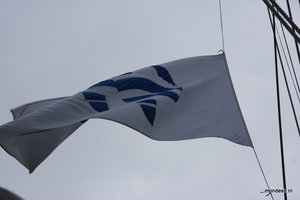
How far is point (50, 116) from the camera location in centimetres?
668

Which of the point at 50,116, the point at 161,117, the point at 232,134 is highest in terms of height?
the point at 50,116

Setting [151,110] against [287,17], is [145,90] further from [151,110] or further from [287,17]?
[287,17]

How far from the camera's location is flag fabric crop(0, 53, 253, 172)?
666 centimetres

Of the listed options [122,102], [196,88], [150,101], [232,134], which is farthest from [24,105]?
[232,134]

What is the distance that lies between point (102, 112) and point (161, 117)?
0.81 m

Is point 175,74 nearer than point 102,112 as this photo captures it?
No

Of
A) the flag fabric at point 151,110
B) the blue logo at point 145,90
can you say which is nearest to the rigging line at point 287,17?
the flag fabric at point 151,110

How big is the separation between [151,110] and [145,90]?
112 centimetres

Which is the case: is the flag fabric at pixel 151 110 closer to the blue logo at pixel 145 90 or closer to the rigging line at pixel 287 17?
the blue logo at pixel 145 90

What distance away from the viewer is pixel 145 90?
327 inches

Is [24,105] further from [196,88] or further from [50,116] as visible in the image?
[196,88]

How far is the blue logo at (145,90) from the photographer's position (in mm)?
7341

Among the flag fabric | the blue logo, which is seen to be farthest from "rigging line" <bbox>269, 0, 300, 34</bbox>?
the blue logo

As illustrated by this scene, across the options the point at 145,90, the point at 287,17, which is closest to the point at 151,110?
the point at 145,90
